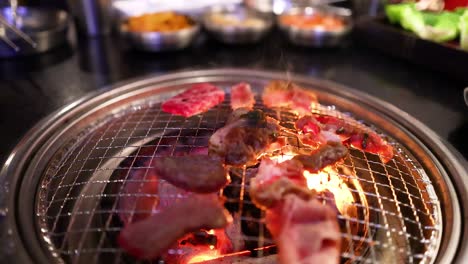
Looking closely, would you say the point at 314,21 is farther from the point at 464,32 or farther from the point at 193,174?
the point at 193,174

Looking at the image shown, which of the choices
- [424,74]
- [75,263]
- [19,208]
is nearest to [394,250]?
[75,263]

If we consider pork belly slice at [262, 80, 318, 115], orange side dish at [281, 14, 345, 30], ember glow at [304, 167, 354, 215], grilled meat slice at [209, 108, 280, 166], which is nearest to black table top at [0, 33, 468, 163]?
orange side dish at [281, 14, 345, 30]

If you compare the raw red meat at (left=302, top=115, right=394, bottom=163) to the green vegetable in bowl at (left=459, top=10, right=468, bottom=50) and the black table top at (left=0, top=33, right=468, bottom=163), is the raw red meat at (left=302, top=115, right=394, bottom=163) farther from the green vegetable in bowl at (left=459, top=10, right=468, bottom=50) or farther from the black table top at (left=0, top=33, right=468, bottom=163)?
the green vegetable in bowl at (left=459, top=10, right=468, bottom=50)

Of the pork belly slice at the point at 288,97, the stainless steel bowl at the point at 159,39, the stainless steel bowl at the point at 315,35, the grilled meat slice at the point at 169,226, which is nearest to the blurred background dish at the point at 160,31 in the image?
the stainless steel bowl at the point at 159,39

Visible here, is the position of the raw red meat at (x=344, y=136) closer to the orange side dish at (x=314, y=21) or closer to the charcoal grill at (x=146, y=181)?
the charcoal grill at (x=146, y=181)

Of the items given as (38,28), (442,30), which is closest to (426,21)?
(442,30)
